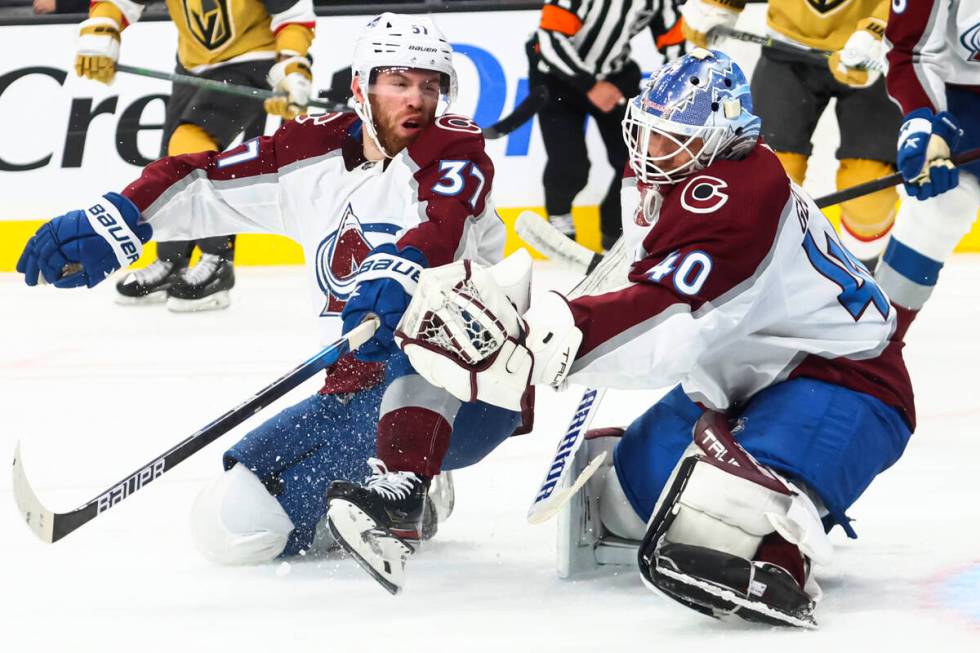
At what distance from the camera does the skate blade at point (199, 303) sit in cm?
484

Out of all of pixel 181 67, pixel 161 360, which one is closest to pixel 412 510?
pixel 161 360

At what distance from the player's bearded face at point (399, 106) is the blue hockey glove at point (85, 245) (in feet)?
1.33

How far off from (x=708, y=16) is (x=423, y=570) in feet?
9.69

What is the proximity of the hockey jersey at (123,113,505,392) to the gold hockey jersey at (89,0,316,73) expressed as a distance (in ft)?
7.90

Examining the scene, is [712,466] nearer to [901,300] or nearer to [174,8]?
[901,300]

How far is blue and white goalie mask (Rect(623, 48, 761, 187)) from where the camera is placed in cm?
194

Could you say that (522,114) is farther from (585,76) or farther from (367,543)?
(367,543)

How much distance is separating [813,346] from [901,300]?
1.33m

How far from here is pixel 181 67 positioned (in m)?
5.10

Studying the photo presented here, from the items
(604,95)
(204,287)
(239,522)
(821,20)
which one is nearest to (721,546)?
(239,522)

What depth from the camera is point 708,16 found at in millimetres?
4672

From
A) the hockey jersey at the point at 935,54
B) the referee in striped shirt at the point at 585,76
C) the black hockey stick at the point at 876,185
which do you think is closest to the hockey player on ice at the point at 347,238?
the black hockey stick at the point at 876,185

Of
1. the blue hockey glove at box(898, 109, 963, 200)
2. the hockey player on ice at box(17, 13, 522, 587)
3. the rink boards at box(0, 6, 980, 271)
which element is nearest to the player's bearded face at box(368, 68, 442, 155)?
the hockey player on ice at box(17, 13, 522, 587)

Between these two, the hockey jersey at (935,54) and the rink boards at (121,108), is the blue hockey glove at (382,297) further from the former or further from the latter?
the rink boards at (121,108)
